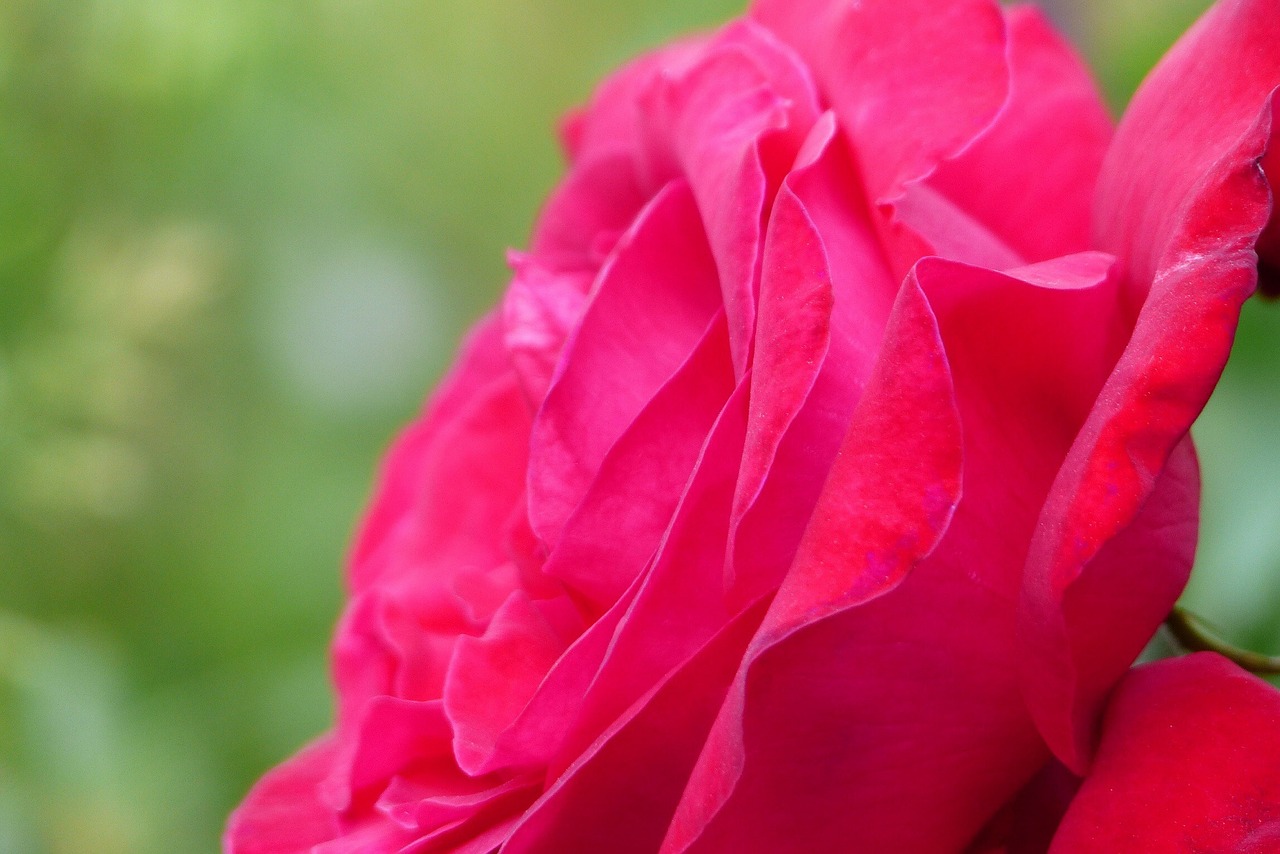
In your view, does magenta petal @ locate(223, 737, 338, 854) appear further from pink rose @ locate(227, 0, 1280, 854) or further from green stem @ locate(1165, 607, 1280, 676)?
green stem @ locate(1165, 607, 1280, 676)

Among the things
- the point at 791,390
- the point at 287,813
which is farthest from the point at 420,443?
the point at 791,390

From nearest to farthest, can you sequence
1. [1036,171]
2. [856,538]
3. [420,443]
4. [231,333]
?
[856,538] → [1036,171] → [420,443] → [231,333]

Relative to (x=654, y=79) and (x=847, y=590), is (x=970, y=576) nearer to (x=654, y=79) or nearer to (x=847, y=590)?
(x=847, y=590)

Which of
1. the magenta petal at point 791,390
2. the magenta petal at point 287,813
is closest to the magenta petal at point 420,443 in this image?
the magenta petal at point 287,813

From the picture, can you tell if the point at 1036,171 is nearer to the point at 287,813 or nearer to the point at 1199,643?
the point at 1199,643

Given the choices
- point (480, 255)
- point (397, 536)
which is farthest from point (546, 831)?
point (480, 255)

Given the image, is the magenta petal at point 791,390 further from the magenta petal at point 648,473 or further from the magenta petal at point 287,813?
the magenta petal at point 287,813

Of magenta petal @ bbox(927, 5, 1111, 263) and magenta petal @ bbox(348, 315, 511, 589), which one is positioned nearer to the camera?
magenta petal @ bbox(927, 5, 1111, 263)

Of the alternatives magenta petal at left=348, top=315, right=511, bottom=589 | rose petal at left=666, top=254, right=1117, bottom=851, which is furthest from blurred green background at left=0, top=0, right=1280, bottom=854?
rose petal at left=666, top=254, right=1117, bottom=851
